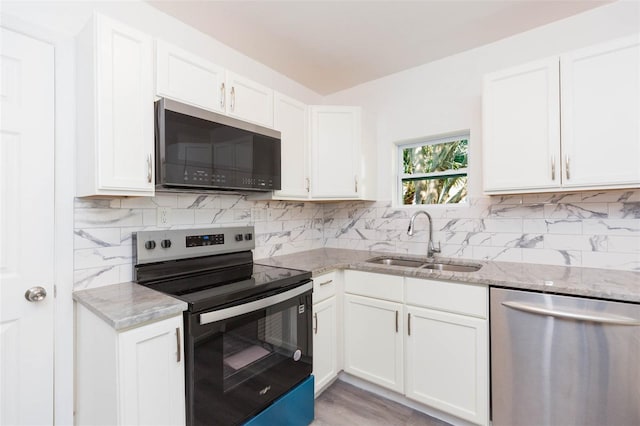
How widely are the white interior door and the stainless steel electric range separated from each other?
399 millimetres

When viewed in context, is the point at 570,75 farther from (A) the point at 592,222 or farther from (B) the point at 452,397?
(B) the point at 452,397

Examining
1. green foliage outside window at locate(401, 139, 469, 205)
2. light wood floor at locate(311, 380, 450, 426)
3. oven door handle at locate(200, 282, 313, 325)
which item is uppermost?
green foliage outside window at locate(401, 139, 469, 205)

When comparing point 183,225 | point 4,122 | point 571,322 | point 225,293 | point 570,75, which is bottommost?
point 571,322

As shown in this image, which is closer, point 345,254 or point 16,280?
point 16,280

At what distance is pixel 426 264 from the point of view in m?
2.27

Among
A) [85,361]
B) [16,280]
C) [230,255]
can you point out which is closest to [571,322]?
[230,255]

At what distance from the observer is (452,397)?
1.75 m

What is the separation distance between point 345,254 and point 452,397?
1256 millimetres

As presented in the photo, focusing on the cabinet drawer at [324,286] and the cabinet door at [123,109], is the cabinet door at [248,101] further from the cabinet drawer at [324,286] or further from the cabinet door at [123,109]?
the cabinet drawer at [324,286]

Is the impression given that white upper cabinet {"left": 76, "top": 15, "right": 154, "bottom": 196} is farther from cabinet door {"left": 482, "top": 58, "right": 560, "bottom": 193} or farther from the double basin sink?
cabinet door {"left": 482, "top": 58, "right": 560, "bottom": 193}

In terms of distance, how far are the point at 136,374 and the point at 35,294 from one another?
2.22 ft

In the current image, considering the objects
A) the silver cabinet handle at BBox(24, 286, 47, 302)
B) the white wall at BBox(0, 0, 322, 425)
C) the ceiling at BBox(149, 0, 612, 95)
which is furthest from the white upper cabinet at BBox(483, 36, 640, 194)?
the silver cabinet handle at BBox(24, 286, 47, 302)

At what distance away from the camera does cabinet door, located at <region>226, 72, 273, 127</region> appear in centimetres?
184

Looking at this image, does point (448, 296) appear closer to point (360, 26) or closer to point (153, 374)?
point (153, 374)
